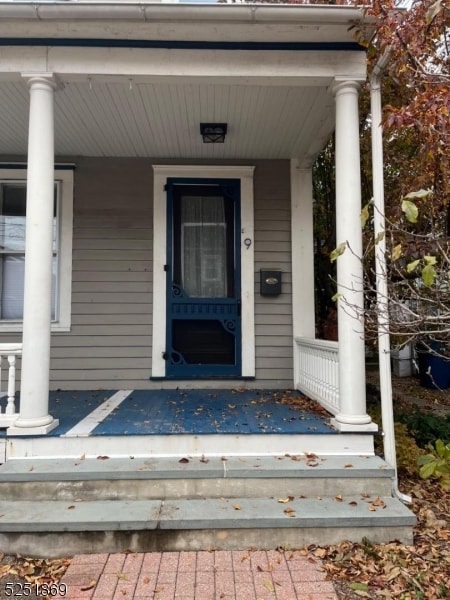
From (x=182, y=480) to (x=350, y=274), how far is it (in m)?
1.78

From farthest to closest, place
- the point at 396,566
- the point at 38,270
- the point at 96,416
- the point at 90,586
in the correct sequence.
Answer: the point at 96,416 → the point at 38,270 → the point at 396,566 → the point at 90,586

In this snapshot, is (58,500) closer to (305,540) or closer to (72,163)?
(305,540)

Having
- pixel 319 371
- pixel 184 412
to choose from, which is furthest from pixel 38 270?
pixel 319 371

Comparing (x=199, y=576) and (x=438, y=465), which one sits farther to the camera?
(x=438, y=465)

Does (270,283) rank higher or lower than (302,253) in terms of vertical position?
lower

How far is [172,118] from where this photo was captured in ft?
12.9

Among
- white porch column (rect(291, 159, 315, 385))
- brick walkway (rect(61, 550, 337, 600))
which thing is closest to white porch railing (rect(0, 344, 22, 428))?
brick walkway (rect(61, 550, 337, 600))

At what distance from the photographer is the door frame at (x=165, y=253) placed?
15.0 ft

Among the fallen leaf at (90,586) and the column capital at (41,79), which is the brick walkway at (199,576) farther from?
the column capital at (41,79)

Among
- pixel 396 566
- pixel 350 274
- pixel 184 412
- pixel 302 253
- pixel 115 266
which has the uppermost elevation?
pixel 302 253

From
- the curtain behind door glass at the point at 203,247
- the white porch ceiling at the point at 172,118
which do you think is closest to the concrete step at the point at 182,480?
the curtain behind door glass at the point at 203,247

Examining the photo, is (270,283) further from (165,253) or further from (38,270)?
(38,270)

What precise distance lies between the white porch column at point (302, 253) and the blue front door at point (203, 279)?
0.61 meters

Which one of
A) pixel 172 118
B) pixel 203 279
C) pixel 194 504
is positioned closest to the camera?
pixel 194 504
